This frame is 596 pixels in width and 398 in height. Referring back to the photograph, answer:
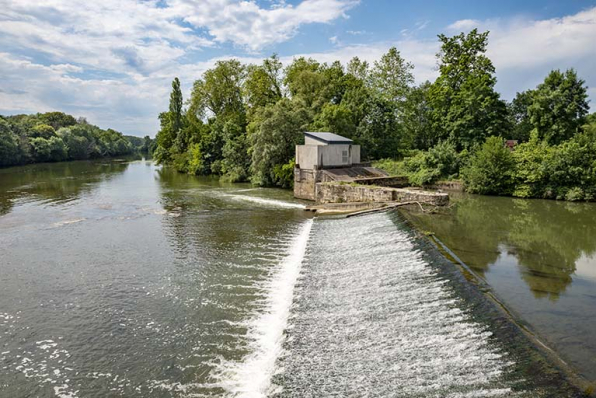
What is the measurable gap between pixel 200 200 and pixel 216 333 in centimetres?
2024

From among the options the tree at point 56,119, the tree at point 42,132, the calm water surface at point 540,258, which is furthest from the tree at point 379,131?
the tree at point 56,119

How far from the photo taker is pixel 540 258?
13383 mm

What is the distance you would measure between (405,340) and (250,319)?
3.86 meters

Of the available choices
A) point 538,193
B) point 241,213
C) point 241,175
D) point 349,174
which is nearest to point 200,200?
point 241,213

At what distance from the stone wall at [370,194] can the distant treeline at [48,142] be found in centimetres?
5558

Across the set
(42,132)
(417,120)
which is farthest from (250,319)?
(42,132)

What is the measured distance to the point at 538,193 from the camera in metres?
27.8

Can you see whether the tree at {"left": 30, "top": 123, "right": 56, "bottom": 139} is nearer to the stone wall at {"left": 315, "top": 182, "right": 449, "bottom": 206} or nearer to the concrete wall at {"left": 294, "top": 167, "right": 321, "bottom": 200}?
the concrete wall at {"left": 294, "top": 167, "right": 321, "bottom": 200}

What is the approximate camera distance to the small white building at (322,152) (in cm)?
2820

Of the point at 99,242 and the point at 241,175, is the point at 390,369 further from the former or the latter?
the point at 241,175

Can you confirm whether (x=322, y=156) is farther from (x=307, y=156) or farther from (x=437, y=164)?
(x=437, y=164)

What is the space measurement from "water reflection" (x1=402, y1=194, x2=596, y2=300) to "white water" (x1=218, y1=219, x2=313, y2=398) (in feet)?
19.2

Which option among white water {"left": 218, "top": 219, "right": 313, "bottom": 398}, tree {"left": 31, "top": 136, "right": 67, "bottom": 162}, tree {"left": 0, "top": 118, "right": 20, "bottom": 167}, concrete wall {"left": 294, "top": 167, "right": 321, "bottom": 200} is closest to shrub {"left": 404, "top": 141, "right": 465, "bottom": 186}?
concrete wall {"left": 294, "top": 167, "right": 321, "bottom": 200}

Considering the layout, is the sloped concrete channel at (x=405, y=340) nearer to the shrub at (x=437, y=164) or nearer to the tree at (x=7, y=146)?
the shrub at (x=437, y=164)
